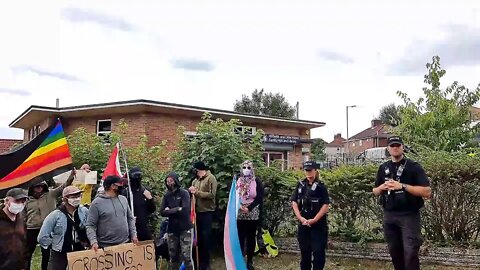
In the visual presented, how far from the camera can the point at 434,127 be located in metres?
15.9

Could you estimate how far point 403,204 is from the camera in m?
5.74

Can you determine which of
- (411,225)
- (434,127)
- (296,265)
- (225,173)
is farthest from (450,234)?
(434,127)

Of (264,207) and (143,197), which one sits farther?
(264,207)

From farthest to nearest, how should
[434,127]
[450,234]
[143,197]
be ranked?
[434,127]
[450,234]
[143,197]

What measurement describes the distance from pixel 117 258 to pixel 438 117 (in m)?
12.3

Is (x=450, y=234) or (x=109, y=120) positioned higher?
(x=109, y=120)

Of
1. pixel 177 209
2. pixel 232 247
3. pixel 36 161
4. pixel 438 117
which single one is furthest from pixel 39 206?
pixel 438 117

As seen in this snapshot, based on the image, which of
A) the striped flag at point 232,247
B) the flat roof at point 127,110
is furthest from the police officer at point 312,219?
the flat roof at point 127,110

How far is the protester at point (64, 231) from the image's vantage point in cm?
610

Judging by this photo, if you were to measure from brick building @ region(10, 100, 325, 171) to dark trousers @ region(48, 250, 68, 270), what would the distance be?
12130mm

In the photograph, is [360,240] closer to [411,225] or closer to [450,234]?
[450,234]

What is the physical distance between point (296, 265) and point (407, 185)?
3756 millimetres

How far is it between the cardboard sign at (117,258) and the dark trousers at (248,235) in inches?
83.4

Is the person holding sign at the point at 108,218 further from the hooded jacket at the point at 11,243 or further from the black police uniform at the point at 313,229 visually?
the black police uniform at the point at 313,229
